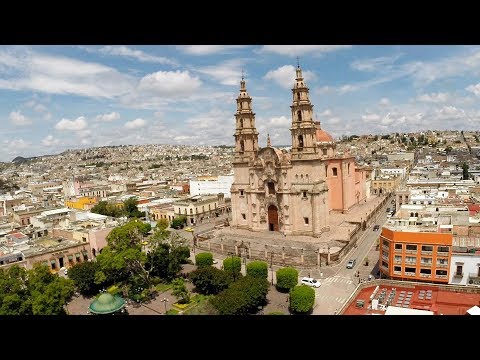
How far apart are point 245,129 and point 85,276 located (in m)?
20.5

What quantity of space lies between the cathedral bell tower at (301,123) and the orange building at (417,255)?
11917mm

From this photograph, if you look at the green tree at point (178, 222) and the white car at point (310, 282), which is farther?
the green tree at point (178, 222)

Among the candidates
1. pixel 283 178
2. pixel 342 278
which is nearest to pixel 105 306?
pixel 342 278

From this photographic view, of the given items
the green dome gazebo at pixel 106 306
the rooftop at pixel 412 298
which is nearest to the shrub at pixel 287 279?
the rooftop at pixel 412 298

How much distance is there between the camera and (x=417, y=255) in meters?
23.5

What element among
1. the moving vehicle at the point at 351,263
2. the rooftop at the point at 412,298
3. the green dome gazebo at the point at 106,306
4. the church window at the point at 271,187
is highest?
the church window at the point at 271,187

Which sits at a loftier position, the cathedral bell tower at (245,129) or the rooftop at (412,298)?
the cathedral bell tower at (245,129)

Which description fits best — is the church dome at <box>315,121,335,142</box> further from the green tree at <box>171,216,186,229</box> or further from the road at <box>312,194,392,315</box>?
the green tree at <box>171,216,186,229</box>

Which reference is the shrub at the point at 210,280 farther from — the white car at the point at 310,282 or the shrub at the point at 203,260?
the white car at the point at 310,282

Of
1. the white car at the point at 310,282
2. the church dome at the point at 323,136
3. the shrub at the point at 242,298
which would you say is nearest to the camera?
the shrub at the point at 242,298

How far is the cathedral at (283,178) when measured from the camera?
34156mm

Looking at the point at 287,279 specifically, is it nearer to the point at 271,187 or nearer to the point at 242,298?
the point at 242,298
